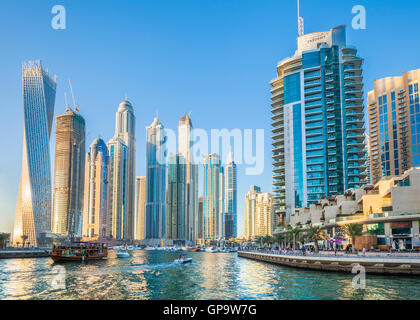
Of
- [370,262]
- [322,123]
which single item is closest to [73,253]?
[370,262]

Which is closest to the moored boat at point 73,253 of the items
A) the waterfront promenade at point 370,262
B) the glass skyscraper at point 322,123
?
Result: the waterfront promenade at point 370,262

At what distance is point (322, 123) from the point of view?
170875 millimetres

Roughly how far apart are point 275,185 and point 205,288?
446 feet

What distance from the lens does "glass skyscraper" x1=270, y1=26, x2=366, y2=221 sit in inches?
6585

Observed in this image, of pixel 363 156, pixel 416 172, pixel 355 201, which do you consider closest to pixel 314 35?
pixel 363 156

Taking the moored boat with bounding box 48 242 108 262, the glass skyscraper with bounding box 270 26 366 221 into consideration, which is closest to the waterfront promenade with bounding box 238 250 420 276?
the moored boat with bounding box 48 242 108 262

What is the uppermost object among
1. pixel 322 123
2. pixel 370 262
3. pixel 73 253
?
pixel 322 123

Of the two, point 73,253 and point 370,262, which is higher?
point 370,262

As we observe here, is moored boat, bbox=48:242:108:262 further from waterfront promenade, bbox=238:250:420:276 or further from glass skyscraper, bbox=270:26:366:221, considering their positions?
glass skyscraper, bbox=270:26:366:221

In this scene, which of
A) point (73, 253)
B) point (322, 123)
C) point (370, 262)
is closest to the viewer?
point (370, 262)

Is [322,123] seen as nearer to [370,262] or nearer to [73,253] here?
[73,253]

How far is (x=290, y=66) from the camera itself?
18462 centimetres

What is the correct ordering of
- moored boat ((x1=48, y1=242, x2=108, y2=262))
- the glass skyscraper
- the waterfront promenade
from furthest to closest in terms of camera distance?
the glass skyscraper → moored boat ((x1=48, y1=242, x2=108, y2=262)) → the waterfront promenade
